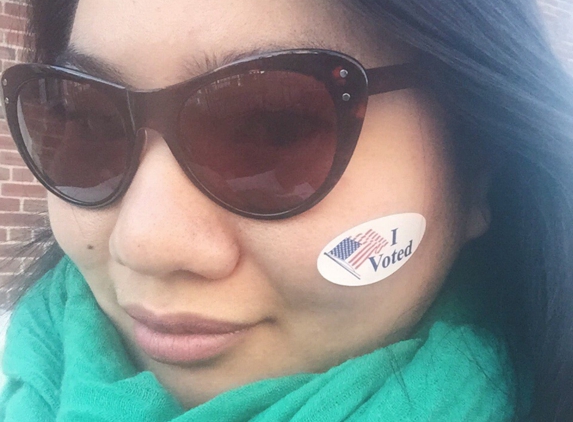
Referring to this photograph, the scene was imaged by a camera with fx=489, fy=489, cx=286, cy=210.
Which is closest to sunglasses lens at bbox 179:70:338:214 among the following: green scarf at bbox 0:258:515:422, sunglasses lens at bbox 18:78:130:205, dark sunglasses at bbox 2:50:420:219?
dark sunglasses at bbox 2:50:420:219

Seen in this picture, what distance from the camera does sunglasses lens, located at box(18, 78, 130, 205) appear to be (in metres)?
0.62

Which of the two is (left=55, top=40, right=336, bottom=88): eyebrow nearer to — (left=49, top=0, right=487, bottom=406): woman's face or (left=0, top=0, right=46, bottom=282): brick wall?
(left=49, top=0, right=487, bottom=406): woman's face

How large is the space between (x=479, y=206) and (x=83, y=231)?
570 mm

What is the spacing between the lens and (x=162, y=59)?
0.57 metres

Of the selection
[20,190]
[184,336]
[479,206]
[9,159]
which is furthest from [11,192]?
[479,206]

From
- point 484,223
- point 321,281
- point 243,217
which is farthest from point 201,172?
point 484,223

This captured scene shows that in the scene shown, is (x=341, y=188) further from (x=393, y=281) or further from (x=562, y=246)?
(x=562, y=246)

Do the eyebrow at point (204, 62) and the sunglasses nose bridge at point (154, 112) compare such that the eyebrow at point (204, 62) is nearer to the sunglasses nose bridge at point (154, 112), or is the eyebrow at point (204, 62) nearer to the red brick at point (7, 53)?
the sunglasses nose bridge at point (154, 112)

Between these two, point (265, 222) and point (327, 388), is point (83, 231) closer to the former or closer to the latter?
point (265, 222)

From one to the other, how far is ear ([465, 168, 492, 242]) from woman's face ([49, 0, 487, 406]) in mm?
26

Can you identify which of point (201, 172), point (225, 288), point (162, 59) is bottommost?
point (225, 288)

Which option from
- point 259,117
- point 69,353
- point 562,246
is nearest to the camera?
point 259,117

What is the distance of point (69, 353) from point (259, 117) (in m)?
0.57

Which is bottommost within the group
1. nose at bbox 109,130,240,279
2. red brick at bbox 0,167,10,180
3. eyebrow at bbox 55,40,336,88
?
red brick at bbox 0,167,10,180
